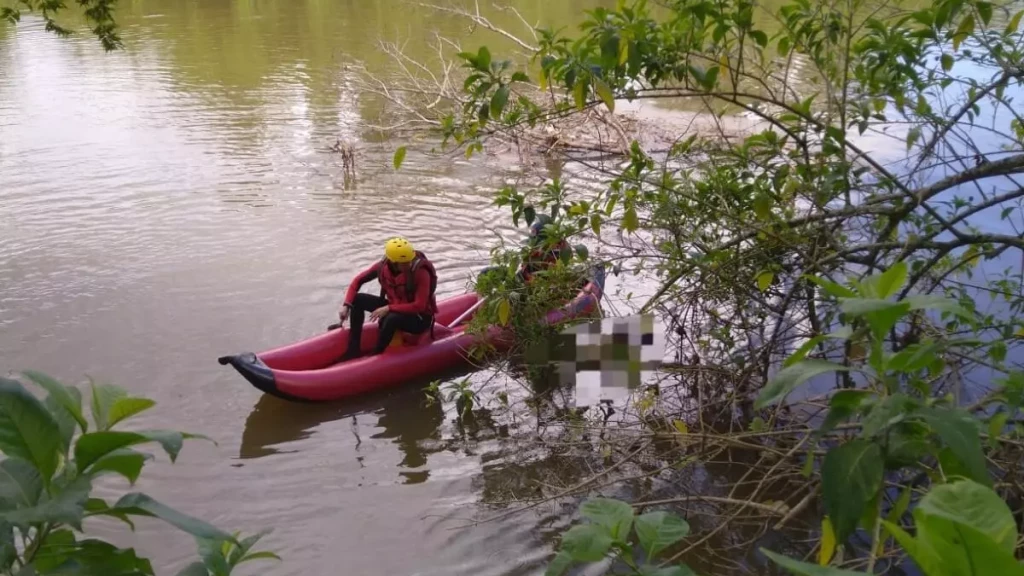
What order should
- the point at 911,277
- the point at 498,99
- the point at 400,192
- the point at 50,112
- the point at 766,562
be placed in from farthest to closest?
the point at 50,112 → the point at 400,192 → the point at 766,562 → the point at 911,277 → the point at 498,99

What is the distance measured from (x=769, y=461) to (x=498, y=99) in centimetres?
243

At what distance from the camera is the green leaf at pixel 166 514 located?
0.96m

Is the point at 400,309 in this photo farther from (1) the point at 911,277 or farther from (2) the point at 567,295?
(1) the point at 911,277

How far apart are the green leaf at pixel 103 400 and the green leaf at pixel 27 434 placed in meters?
0.11

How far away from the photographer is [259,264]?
8.36m

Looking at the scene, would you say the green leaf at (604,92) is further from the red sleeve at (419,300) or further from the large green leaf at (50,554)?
the red sleeve at (419,300)

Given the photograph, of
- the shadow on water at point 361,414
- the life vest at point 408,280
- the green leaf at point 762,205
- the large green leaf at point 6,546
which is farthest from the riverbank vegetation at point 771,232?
the large green leaf at point 6,546

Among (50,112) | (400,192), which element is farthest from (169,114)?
(400,192)

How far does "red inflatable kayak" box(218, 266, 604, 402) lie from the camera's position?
5.81m

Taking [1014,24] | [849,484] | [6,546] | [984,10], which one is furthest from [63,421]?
[1014,24]

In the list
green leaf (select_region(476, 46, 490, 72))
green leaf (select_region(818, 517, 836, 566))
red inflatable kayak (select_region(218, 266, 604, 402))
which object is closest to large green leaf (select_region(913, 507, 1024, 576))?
green leaf (select_region(818, 517, 836, 566))

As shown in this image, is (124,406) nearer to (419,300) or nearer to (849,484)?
(849,484)

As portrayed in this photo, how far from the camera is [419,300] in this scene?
630 cm

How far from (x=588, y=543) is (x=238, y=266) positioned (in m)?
7.77
